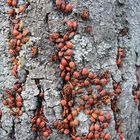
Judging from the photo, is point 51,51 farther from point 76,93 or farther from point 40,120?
point 40,120

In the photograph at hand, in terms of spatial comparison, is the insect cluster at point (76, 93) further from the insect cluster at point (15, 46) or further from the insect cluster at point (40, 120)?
the insect cluster at point (15, 46)

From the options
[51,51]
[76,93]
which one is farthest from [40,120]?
[51,51]

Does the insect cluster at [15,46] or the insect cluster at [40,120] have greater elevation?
the insect cluster at [15,46]

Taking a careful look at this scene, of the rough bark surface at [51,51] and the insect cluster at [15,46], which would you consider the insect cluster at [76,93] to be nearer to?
the rough bark surface at [51,51]

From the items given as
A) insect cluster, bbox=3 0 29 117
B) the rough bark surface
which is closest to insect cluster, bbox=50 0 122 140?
the rough bark surface

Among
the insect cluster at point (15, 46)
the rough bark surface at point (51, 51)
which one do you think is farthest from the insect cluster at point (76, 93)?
the insect cluster at point (15, 46)

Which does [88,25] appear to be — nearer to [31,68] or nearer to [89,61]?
[89,61]

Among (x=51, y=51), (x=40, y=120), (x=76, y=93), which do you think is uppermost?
(x=51, y=51)

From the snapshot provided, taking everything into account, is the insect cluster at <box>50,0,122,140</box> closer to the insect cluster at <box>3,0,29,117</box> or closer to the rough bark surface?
the rough bark surface

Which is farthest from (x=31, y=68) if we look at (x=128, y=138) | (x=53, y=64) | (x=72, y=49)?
(x=128, y=138)
